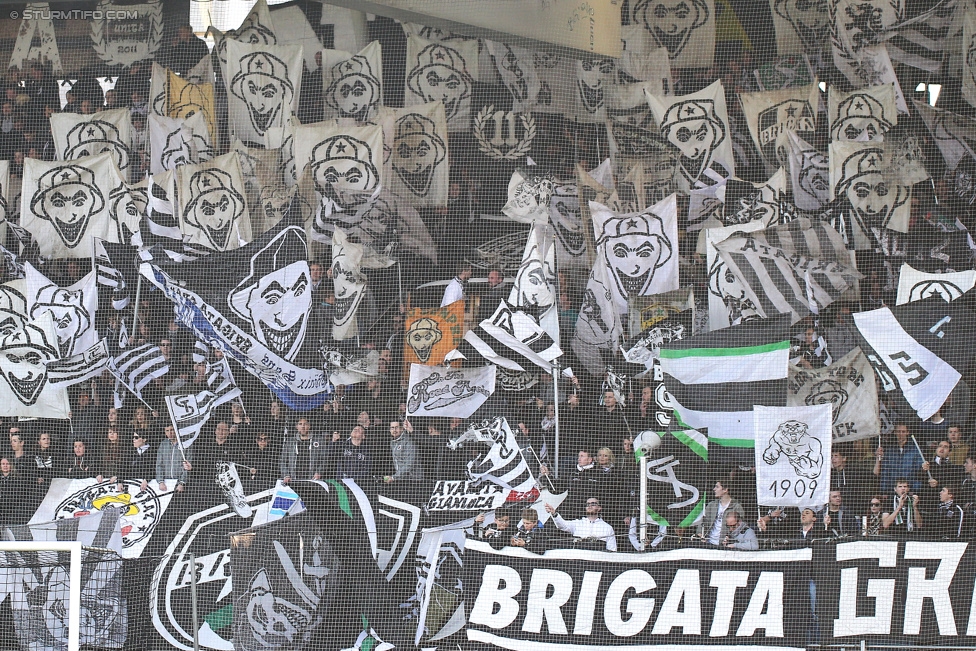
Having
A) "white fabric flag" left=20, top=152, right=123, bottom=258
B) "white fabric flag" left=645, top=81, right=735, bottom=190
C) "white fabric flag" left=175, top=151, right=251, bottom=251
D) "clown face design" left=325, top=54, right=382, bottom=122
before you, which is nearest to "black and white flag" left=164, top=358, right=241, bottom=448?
"white fabric flag" left=175, top=151, right=251, bottom=251

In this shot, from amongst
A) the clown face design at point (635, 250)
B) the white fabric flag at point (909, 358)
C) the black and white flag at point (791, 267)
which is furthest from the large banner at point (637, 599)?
the clown face design at point (635, 250)

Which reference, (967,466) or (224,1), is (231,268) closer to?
(224,1)

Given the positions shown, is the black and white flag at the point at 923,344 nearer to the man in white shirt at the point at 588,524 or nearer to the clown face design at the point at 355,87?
the man in white shirt at the point at 588,524

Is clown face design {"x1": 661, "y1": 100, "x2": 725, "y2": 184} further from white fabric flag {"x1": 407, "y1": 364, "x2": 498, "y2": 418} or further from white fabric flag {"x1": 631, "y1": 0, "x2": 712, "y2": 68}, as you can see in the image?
white fabric flag {"x1": 407, "y1": 364, "x2": 498, "y2": 418}

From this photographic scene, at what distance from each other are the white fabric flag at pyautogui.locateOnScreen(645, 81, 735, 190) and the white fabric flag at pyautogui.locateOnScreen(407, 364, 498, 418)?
312cm

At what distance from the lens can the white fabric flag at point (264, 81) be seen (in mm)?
11266

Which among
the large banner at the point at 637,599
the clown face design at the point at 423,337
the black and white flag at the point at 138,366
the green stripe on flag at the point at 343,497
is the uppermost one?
the clown face design at the point at 423,337

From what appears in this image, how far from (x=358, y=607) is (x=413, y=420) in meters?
2.59

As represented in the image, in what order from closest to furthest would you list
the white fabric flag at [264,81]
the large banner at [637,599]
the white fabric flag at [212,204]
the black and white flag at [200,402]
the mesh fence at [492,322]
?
the large banner at [637,599] → the mesh fence at [492,322] → the black and white flag at [200,402] → the white fabric flag at [212,204] → the white fabric flag at [264,81]

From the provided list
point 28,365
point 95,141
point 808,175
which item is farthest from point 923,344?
point 95,141

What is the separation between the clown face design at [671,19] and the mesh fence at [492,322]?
0.14ft

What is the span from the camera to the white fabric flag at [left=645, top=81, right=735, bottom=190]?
10.9 m

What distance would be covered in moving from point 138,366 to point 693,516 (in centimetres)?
488

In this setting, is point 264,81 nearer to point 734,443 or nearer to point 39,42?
point 39,42
